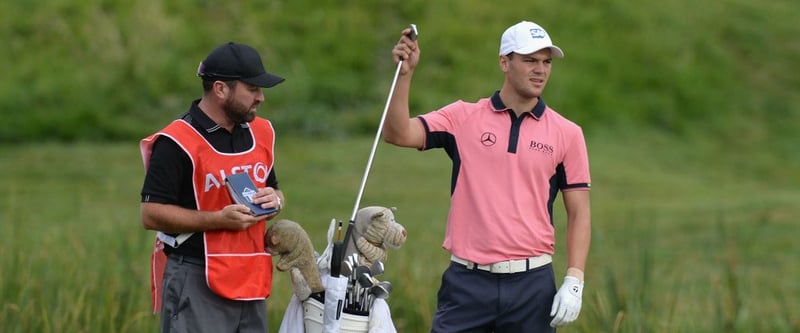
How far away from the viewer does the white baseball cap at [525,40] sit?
5.29 meters

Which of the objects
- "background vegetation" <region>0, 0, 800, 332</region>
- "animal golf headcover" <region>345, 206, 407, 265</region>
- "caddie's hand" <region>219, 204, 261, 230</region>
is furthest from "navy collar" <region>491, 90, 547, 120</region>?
"background vegetation" <region>0, 0, 800, 332</region>

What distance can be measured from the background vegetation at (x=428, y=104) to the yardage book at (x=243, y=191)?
15.3 feet

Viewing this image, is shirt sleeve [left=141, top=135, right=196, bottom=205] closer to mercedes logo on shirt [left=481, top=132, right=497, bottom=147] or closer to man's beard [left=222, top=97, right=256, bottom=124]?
man's beard [left=222, top=97, right=256, bottom=124]

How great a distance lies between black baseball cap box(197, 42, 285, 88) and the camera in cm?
488

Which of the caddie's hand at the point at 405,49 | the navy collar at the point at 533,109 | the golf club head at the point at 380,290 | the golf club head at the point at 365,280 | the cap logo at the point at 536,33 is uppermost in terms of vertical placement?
the cap logo at the point at 536,33

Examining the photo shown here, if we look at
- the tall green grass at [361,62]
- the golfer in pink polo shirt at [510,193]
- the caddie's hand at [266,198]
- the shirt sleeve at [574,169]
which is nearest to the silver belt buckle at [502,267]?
the golfer in pink polo shirt at [510,193]

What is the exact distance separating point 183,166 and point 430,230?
24.9 ft

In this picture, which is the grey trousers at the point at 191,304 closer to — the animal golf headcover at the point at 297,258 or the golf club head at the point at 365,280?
the animal golf headcover at the point at 297,258

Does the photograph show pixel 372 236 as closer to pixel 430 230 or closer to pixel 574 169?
pixel 574 169

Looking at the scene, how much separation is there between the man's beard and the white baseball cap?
106 centimetres

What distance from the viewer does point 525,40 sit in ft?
17.4

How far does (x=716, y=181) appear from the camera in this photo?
56.0ft

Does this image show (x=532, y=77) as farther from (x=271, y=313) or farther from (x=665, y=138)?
(x=665, y=138)

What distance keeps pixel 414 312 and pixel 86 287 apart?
171 cm
